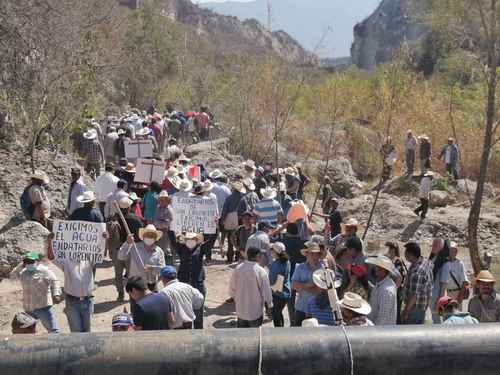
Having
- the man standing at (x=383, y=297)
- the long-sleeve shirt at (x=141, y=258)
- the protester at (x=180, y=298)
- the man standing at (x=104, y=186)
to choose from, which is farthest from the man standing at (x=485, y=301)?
the man standing at (x=104, y=186)

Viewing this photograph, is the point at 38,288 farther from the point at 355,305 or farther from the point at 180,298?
the point at 355,305

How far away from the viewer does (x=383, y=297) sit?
617cm

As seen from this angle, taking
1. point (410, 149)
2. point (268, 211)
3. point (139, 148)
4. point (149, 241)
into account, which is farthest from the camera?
point (410, 149)

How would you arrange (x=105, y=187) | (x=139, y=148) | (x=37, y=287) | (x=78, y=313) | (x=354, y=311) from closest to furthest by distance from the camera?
1. (x=354, y=311)
2. (x=37, y=287)
3. (x=78, y=313)
4. (x=105, y=187)
5. (x=139, y=148)

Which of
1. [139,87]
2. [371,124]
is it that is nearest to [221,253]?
[371,124]

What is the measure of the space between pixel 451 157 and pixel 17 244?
621 inches

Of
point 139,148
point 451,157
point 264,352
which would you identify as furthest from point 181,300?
point 451,157

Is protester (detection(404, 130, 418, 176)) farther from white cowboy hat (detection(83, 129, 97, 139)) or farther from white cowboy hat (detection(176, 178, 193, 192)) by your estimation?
white cowboy hat (detection(176, 178, 193, 192))

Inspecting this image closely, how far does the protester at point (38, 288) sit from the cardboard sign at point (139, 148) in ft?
29.4

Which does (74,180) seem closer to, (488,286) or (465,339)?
(488,286)

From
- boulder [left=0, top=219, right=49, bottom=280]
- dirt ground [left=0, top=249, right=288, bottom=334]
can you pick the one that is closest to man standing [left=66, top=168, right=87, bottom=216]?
boulder [left=0, top=219, right=49, bottom=280]

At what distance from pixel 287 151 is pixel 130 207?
18625mm

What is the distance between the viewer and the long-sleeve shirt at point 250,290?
24.0 ft

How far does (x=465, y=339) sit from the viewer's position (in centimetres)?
249
